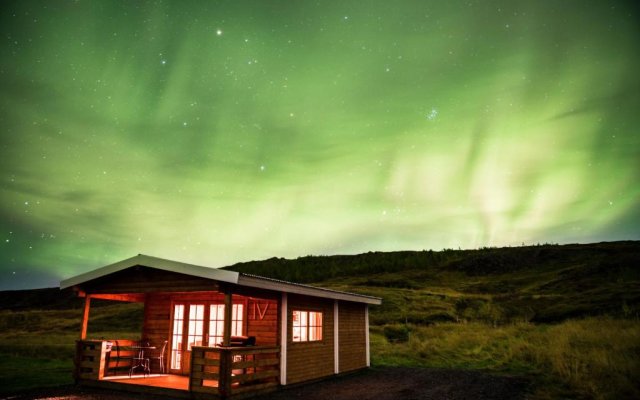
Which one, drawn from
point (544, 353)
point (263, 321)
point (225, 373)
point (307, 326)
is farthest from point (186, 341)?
point (544, 353)

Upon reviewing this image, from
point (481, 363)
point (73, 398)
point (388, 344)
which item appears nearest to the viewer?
point (73, 398)

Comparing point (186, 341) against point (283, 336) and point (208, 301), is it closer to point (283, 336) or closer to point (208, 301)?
point (208, 301)

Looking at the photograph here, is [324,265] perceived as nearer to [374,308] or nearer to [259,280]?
[374,308]

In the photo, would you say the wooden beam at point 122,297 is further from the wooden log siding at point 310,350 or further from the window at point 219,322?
the wooden log siding at point 310,350

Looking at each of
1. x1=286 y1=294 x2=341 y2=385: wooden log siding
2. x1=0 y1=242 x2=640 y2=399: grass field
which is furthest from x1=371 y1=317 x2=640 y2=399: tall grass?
x1=286 y1=294 x2=341 y2=385: wooden log siding

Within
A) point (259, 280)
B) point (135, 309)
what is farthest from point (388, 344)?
point (135, 309)

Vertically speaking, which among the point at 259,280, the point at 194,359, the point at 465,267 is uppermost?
the point at 465,267

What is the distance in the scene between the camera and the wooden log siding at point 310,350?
11773mm

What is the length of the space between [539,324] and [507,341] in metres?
8.88

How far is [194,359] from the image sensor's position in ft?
32.4

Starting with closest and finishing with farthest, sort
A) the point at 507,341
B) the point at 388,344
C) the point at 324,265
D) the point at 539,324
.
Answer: the point at 507,341, the point at 388,344, the point at 539,324, the point at 324,265

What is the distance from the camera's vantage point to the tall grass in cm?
1049

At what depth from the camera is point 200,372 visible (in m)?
9.78

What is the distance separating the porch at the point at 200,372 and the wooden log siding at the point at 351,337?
4.00 meters
